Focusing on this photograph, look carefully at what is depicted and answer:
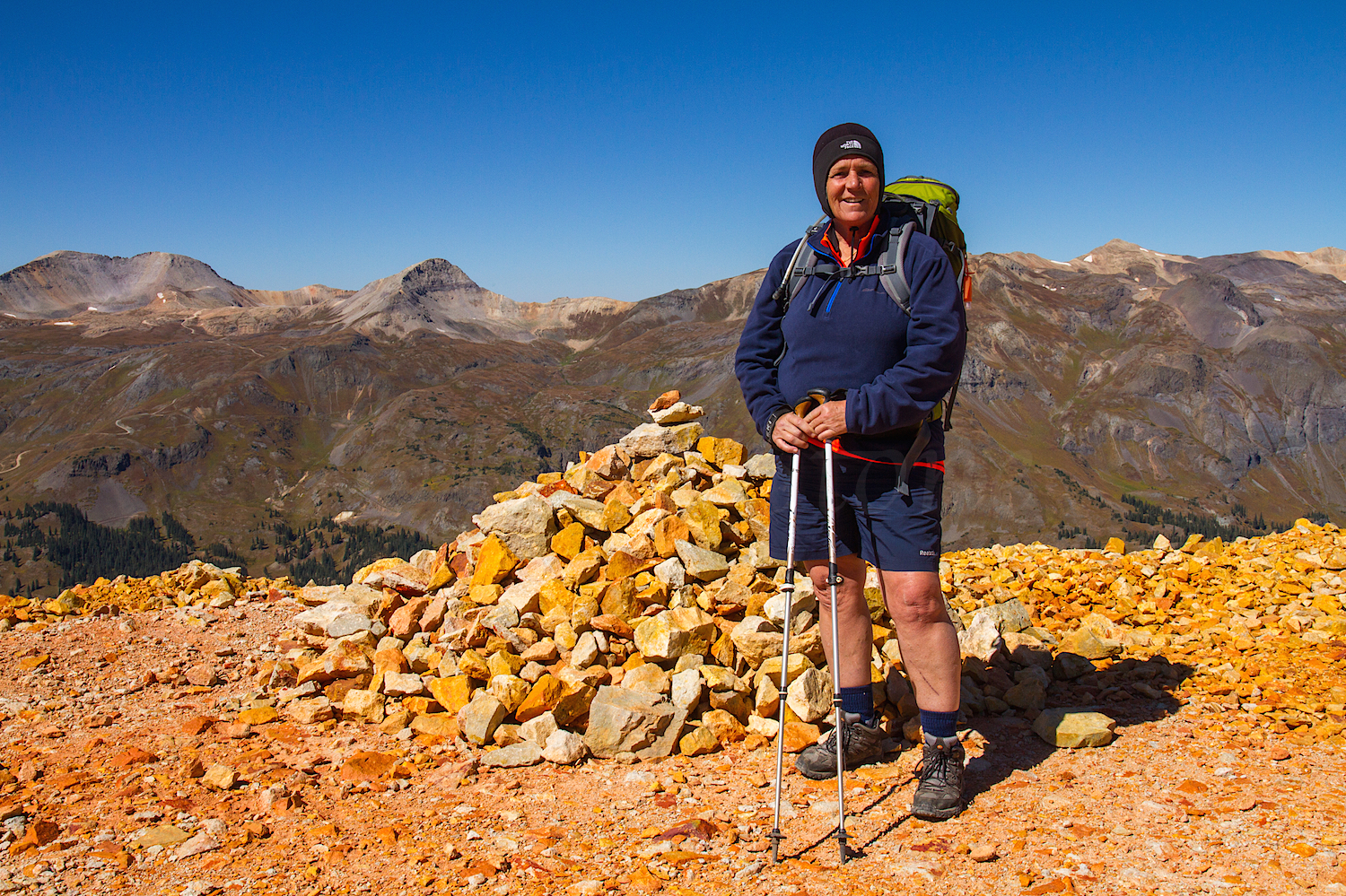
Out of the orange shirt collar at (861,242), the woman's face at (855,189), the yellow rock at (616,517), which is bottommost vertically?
the yellow rock at (616,517)

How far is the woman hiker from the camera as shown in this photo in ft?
14.5

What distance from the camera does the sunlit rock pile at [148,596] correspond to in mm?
10227

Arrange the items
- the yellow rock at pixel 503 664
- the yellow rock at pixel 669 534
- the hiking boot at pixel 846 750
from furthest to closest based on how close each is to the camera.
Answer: the yellow rock at pixel 669 534 < the yellow rock at pixel 503 664 < the hiking boot at pixel 846 750

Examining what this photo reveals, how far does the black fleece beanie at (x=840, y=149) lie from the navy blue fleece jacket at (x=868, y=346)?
1.02ft

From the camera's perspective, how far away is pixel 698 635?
6.73 meters

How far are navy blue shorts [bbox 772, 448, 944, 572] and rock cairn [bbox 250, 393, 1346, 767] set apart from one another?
1.58 m

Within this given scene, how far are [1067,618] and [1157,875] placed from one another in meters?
5.26

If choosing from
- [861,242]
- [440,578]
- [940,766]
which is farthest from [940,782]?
[440,578]

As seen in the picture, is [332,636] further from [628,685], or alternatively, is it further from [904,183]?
[904,183]

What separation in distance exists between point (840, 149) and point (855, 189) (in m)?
0.25

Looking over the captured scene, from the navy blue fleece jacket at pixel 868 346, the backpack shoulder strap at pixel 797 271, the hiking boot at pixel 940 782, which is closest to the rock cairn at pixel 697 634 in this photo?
the hiking boot at pixel 940 782

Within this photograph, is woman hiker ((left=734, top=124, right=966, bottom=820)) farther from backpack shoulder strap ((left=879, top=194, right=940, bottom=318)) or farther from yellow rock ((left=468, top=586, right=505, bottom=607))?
yellow rock ((left=468, top=586, right=505, bottom=607))

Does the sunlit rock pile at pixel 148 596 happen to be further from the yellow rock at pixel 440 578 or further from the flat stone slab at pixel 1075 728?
the flat stone slab at pixel 1075 728

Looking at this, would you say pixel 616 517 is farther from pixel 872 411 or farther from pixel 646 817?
pixel 872 411
